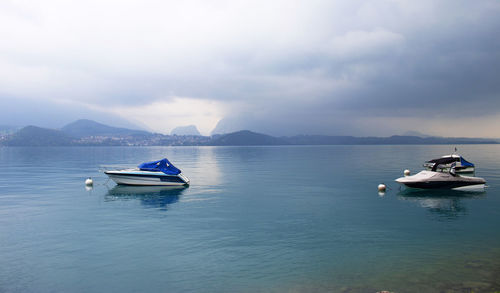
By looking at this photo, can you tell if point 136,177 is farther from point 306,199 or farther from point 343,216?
point 343,216

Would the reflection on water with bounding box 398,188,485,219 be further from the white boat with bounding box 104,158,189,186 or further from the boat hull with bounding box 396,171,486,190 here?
the white boat with bounding box 104,158,189,186

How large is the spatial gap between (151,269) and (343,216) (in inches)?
756

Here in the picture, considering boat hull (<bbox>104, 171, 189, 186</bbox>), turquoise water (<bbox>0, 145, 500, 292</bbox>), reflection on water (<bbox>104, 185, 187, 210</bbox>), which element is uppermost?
boat hull (<bbox>104, 171, 189, 186</bbox>)

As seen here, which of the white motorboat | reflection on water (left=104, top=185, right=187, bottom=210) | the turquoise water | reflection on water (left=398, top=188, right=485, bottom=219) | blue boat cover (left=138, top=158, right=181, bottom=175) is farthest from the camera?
blue boat cover (left=138, top=158, right=181, bottom=175)

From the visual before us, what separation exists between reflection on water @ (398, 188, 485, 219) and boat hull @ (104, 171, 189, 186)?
33345 millimetres

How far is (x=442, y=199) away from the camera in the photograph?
39.0 meters

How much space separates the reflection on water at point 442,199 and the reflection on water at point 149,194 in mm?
29722

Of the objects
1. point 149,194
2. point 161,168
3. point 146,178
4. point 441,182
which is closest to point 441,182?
point 441,182

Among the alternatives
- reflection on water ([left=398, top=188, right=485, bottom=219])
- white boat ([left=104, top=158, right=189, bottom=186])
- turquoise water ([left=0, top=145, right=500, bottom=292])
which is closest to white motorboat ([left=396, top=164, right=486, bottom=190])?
reflection on water ([left=398, top=188, right=485, bottom=219])

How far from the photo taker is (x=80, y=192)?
44.3 m

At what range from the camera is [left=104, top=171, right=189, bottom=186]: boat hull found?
48.6 meters

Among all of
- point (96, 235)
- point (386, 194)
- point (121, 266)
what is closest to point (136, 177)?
point (96, 235)

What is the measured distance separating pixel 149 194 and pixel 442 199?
39381mm

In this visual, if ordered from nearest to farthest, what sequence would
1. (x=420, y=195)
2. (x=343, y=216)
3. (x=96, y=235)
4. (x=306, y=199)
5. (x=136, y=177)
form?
1. (x=96, y=235)
2. (x=343, y=216)
3. (x=306, y=199)
4. (x=420, y=195)
5. (x=136, y=177)
